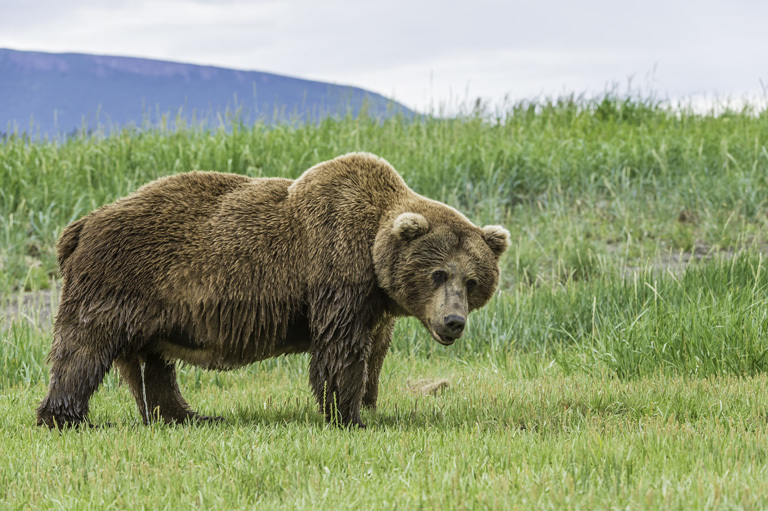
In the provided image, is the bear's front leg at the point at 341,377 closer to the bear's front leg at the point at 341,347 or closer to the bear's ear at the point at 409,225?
the bear's front leg at the point at 341,347

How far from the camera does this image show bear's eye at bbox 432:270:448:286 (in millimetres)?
4719

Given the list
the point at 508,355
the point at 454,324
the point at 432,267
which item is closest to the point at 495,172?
the point at 508,355

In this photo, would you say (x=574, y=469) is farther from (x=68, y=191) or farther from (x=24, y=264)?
(x=68, y=191)

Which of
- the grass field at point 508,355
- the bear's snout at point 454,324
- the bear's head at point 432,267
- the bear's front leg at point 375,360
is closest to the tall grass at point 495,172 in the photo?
the grass field at point 508,355

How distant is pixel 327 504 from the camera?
124 inches

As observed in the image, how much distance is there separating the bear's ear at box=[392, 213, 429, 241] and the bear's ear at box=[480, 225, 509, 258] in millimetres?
478

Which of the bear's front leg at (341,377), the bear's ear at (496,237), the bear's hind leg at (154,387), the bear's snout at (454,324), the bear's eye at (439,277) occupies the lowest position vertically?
the bear's hind leg at (154,387)

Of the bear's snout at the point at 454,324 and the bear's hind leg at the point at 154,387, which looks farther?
the bear's hind leg at the point at 154,387

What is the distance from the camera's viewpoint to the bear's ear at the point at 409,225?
4645 mm

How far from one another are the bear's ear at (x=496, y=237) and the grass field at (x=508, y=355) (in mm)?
993

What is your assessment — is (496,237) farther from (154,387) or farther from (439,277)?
(154,387)

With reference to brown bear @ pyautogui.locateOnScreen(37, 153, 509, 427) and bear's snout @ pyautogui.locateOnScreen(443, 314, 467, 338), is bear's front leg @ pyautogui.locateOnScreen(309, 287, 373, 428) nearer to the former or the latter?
brown bear @ pyautogui.locateOnScreen(37, 153, 509, 427)

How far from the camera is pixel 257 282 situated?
483 centimetres

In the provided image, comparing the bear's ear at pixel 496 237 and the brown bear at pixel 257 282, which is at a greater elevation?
the bear's ear at pixel 496 237
